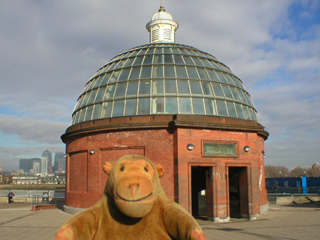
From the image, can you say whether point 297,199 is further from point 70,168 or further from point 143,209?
point 143,209

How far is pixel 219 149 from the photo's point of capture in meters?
15.9

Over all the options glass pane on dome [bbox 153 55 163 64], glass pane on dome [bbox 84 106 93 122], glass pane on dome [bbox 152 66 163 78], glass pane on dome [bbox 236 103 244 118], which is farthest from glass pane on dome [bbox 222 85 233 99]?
glass pane on dome [bbox 84 106 93 122]

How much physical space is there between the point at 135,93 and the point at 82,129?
3.65 m

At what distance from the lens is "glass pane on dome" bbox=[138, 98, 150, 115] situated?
16891mm

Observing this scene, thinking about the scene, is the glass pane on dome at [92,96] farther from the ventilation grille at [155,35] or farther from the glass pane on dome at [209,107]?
the ventilation grille at [155,35]

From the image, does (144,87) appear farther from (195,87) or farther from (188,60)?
(188,60)

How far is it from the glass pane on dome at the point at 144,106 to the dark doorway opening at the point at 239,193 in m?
5.91

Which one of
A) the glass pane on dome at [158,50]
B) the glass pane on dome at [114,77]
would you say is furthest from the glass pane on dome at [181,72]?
the glass pane on dome at [114,77]

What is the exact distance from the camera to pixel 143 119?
52.6 feet

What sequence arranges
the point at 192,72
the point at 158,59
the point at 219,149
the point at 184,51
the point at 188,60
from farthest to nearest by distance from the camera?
the point at 184,51, the point at 188,60, the point at 158,59, the point at 192,72, the point at 219,149

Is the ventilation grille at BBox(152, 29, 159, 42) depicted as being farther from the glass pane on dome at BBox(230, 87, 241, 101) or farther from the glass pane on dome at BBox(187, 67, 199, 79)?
the glass pane on dome at BBox(230, 87, 241, 101)

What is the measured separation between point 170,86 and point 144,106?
1.92 meters

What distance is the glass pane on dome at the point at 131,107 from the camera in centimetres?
1705

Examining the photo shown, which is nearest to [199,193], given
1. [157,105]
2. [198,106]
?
[198,106]
